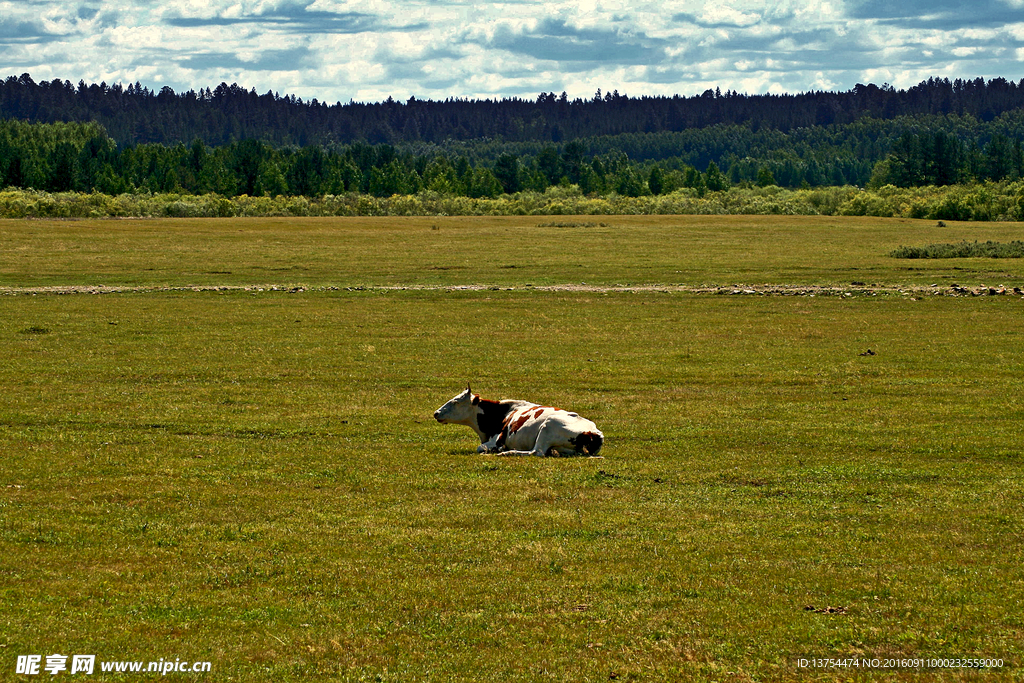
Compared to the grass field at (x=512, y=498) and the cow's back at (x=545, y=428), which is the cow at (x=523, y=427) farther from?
the grass field at (x=512, y=498)

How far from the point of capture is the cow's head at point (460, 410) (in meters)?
20.0

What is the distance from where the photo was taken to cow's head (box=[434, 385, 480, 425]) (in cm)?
1997

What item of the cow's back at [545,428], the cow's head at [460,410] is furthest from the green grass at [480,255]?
the cow's back at [545,428]

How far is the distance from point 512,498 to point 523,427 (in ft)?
12.7

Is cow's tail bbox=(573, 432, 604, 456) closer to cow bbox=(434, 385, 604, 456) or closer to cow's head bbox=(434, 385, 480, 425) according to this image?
cow bbox=(434, 385, 604, 456)

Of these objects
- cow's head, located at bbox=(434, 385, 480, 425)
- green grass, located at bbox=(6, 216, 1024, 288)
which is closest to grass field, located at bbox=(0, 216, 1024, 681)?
cow's head, located at bbox=(434, 385, 480, 425)

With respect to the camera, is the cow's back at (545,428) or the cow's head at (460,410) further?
the cow's head at (460,410)

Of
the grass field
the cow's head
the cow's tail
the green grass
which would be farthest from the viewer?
the green grass

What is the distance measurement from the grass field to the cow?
599 millimetres

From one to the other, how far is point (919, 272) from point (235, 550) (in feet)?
186

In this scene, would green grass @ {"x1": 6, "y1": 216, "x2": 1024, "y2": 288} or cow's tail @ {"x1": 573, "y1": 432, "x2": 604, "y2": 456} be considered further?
green grass @ {"x1": 6, "y1": 216, "x2": 1024, "y2": 288}

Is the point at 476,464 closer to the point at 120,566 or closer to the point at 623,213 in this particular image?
the point at 120,566

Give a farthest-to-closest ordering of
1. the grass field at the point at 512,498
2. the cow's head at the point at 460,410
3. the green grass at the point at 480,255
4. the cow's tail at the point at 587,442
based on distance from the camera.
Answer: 1. the green grass at the point at 480,255
2. the cow's head at the point at 460,410
3. the cow's tail at the point at 587,442
4. the grass field at the point at 512,498

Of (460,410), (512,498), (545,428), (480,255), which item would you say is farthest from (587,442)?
(480,255)
